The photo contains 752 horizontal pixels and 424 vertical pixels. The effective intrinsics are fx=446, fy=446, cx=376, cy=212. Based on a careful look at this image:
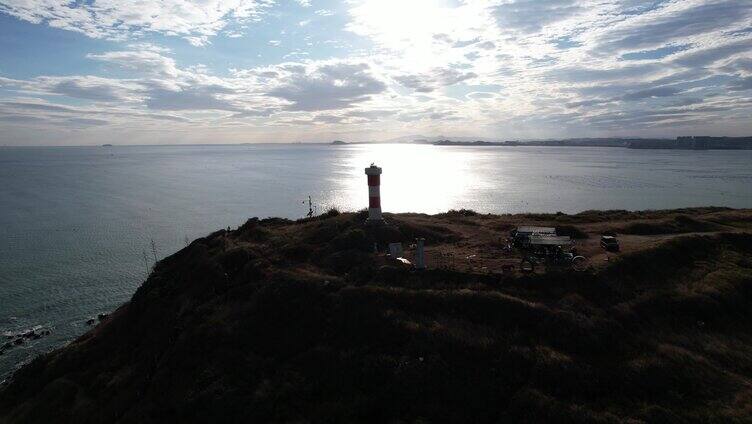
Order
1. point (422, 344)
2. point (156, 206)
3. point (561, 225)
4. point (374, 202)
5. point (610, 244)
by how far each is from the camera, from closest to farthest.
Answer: point (422, 344), point (610, 244), point (374, 202), point (561, 225), point (156, 206)

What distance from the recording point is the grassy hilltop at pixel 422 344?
1433 centimetres

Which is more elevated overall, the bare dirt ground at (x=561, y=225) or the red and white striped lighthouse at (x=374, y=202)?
the red and white striped lighthouse at (x=374, y=202)

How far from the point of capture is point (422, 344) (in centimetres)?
1656

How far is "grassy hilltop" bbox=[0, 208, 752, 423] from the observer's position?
14.3m

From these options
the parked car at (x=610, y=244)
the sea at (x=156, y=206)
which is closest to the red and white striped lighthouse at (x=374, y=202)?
the parked car at (x=610, y=244)

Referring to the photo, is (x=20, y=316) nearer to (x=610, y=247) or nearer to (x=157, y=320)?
(x=157, y=320)

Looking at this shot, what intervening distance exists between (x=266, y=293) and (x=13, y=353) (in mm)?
22951

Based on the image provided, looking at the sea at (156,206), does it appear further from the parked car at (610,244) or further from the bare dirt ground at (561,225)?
the parked car at (610,244)

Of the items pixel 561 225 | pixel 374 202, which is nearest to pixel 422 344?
pixel 374 202

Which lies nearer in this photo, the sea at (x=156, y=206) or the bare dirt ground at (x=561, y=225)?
the bare dirt ground at (x=561, y=225)

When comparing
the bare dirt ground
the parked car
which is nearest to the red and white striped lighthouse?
the bare dirt ground

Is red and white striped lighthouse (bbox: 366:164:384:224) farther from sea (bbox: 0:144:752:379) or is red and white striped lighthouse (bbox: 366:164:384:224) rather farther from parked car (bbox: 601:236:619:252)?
sea (bbox: 0:144:752:379)

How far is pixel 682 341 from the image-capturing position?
53.5ft

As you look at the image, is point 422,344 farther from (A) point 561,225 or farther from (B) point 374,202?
(A) point 561,225
